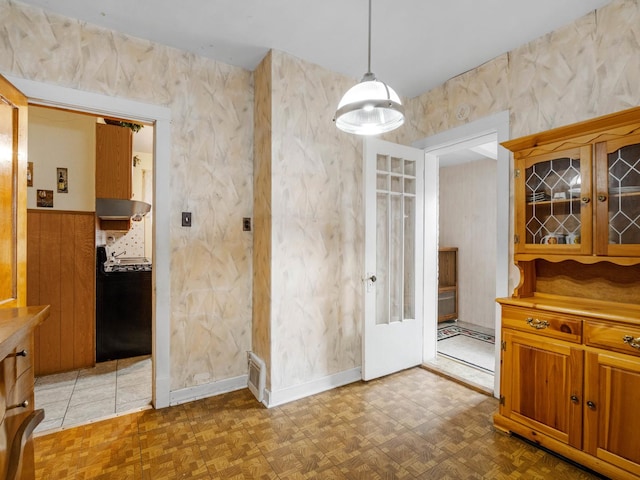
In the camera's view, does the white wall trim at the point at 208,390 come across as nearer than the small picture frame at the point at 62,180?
Yes

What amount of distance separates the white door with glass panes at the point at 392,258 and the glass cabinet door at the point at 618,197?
5.09ft

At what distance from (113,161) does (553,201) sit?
13.1ft

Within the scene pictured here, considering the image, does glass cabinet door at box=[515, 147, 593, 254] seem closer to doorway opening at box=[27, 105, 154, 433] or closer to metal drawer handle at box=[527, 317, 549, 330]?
metal drawer handle at box=[527, 317, 549, 330]

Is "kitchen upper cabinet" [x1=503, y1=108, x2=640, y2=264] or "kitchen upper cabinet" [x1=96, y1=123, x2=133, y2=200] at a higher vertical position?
"kitchen upper cabinet" [x1=96, y1=123, x2=133, y2=200]

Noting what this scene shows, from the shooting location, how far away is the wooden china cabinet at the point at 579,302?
1.70 m

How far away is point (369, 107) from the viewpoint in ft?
4.75

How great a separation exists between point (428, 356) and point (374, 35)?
303 cm

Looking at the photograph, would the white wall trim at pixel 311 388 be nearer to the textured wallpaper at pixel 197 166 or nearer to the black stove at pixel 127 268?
the textured wallpaper at pixel 197 166

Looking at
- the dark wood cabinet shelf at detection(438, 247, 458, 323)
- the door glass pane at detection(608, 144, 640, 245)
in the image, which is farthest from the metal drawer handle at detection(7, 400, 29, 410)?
the dark wood cabinet shelf at detection(438, 247, 458, 323)

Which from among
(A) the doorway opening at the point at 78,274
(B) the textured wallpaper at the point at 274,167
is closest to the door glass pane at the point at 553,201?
(B) the textured wallpaper at the point at 274,167

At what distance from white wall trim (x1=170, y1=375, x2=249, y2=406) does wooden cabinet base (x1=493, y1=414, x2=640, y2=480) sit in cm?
200

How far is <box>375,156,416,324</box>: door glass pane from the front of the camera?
10.3ft

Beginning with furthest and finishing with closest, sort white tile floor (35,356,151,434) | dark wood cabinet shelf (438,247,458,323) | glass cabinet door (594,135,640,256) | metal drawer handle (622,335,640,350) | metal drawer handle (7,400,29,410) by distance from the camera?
1. dark wood cabinet shelf (438,247,458,323)
2. white tile floor (35,356,151,434)
3. glass cabinet door (594,135,640,256)
4. metal drawer handle (622,335,640,350)
5. metal drawer handle (7,400,29,410)

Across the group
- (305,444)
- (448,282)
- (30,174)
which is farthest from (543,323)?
(30,174)
